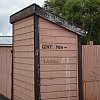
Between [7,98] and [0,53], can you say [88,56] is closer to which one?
[7,98]

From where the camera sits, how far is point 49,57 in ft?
28.7

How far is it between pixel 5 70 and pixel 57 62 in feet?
16.5

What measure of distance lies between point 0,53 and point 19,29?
15.2ft

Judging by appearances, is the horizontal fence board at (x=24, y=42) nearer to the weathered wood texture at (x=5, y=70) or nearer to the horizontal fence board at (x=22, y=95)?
the horizontal fence board at (x=22, y=95)

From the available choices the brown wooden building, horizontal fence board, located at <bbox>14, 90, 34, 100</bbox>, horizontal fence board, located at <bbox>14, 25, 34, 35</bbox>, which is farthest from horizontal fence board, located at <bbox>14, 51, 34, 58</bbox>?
horizontal fence board, located at <bbox>14, 90, 34, 100</bbox>

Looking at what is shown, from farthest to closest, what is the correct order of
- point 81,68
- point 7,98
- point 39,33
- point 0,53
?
point 0,53, point 7,98, point 81,68, point 39,33

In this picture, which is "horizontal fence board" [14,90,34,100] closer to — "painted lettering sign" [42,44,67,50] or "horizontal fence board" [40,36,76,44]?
"painted lettering sign" [42,44,67,50]

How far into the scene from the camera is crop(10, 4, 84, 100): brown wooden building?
859cm

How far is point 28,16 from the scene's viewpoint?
8969 mm

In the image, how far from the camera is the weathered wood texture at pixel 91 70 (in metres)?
9.64

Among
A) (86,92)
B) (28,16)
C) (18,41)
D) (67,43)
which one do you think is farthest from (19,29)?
(86,92)

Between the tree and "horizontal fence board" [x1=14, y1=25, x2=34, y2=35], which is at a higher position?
the tree

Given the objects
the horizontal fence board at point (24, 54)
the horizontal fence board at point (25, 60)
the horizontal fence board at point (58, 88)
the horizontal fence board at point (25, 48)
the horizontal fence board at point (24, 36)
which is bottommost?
the horizontal fence board at point (58, 88)

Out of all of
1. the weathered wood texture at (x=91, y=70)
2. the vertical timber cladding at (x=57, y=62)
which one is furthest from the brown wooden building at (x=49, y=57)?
the weathered wood texture at (x=91, y=70)
